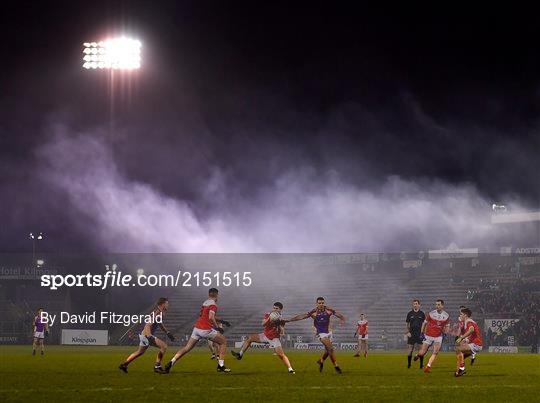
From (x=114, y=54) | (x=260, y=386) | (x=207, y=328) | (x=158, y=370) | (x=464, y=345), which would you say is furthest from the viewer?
(x=114, y=54)

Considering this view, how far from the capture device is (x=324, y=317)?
27625mm

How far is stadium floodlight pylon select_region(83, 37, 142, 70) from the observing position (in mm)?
54844

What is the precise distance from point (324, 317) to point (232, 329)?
165 feet

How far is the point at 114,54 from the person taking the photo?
5506 centimetres

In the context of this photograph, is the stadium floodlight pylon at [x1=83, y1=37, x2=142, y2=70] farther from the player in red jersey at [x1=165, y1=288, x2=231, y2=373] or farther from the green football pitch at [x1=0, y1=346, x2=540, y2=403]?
the player in red jersey at [x1=165, y1=288, x2=231, y2=373]

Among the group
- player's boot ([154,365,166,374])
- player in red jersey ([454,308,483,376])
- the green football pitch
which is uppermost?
player in red jersey ([454,308,483,376])

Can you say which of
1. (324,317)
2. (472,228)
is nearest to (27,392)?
(324,317)

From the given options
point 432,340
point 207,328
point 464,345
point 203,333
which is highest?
point 207,328

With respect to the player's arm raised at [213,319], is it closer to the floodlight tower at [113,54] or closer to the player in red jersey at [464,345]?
the player in red jersey at [464,345]

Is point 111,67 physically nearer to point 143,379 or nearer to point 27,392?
point 143,379

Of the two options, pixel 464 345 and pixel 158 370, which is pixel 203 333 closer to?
pixel 158 370

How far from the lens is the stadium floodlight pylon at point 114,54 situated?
54.8 metres

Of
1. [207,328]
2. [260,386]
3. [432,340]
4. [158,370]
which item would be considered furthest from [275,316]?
[432,340]

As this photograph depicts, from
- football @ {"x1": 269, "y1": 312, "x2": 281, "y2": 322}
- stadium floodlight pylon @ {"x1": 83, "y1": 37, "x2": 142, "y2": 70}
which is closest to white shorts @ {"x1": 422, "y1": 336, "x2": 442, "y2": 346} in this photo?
football @ {"x1": 269, "y1": 312, "x2": 281, "y2": 322}
